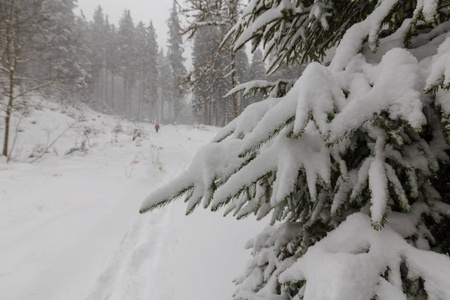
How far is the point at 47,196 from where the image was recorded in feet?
17.5

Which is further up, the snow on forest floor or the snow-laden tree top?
the snow-laden tree top

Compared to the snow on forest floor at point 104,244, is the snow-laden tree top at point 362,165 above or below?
above

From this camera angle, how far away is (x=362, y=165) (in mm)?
1137

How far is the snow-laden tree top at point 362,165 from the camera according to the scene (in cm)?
90

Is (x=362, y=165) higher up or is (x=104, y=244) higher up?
(x=362, y=165)

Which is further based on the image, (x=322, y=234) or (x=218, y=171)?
(x=322, y=234)

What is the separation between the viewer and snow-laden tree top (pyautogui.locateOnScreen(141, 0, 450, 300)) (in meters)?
0.90

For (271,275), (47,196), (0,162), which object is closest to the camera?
(271,275)

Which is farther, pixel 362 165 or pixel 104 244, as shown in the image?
pixel 104 244

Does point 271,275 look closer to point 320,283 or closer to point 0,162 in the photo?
point 320,283

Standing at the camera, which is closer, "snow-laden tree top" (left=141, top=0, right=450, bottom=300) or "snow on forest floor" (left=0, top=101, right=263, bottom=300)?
"snow-laden tree top" (left=141, top=0, right=450, bottom=300)

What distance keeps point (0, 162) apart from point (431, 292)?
10882 mm

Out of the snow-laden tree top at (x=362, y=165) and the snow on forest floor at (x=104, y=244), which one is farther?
the snow on forest floor at (x=104, y=244)

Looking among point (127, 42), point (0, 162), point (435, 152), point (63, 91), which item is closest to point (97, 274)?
point (435, 152)
